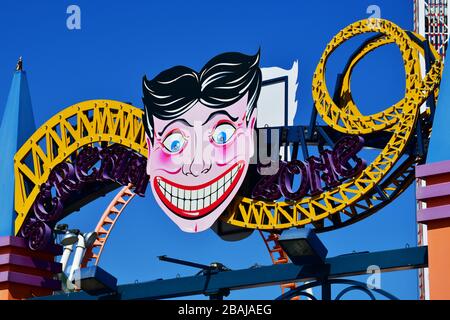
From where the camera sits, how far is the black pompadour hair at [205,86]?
72.0 ft

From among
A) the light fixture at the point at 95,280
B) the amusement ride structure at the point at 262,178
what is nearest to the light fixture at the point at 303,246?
the amusement ride structure at the point at 262,178

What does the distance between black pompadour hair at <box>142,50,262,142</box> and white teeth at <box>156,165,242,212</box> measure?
1142 millimetres

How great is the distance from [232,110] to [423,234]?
167ft

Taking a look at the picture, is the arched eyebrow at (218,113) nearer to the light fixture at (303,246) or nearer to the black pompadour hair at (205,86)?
the black pompadour hair at (205,86)

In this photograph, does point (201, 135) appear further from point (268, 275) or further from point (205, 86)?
point (268, 275)

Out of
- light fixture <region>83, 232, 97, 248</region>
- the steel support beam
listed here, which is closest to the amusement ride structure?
the steel support beam

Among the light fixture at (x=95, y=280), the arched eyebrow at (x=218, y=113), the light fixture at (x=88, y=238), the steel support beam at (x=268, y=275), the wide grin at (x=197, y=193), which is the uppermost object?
the arched eyebrow at (x=218, y=113)

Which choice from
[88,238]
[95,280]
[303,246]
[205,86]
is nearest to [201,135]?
[205,86]

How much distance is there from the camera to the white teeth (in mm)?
21625

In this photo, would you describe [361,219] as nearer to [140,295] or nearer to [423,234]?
[140,295]

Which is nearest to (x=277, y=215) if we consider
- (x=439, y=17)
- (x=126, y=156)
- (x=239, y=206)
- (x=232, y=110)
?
(x=239, y=206)
